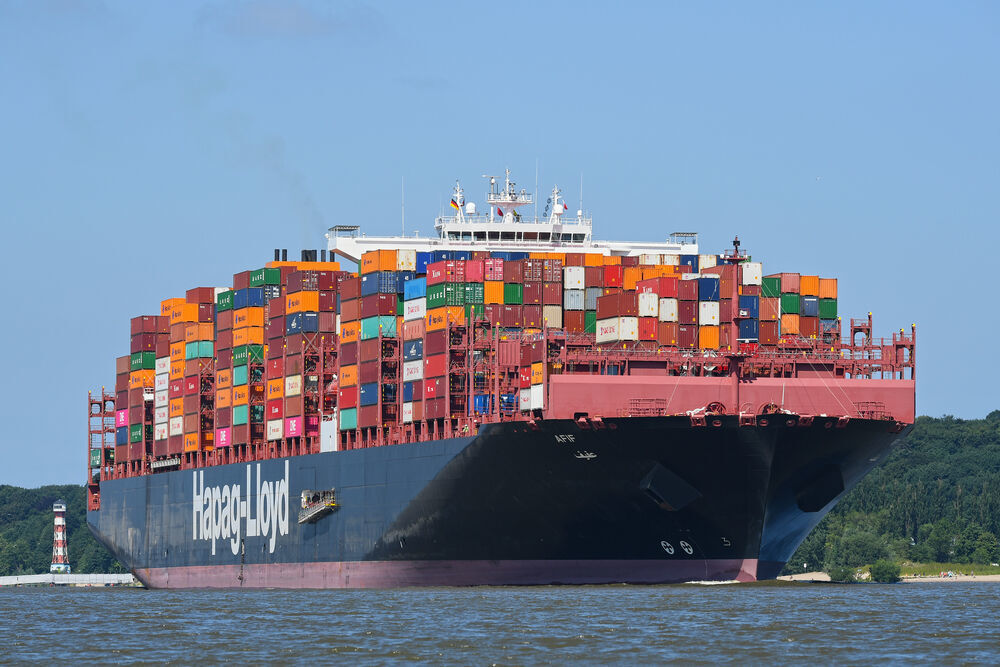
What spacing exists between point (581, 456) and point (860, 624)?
15559mm

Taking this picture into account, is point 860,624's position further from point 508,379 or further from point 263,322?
point 263,322

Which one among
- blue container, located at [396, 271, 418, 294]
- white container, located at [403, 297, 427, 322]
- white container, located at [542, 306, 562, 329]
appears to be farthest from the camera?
blue container, located at [396, 271, 418, 294]

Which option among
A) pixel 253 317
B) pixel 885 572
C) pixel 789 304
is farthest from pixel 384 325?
pixel 885 572

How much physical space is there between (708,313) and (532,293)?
6638mm

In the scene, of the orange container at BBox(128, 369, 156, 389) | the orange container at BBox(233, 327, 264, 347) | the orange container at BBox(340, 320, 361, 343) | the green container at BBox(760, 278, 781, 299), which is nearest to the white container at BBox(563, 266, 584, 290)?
the green container at BBox(760, 278, 781, 299)

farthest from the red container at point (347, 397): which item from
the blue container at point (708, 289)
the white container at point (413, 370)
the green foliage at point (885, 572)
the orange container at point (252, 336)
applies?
the green foliage at point (885, 572)

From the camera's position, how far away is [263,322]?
8631cm

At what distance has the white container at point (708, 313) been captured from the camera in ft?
229

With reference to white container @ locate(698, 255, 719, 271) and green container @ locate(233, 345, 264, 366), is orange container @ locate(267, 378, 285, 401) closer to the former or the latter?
green container @ locate(233, 345, 264, 366)

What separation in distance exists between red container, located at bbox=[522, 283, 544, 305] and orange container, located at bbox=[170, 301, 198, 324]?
25365 mm

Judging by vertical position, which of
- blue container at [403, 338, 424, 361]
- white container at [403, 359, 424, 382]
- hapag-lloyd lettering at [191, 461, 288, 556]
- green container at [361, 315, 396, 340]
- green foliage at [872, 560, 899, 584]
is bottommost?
green foliage at [872, 560, 899, 584]

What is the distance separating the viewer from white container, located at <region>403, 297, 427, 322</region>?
7388 cm

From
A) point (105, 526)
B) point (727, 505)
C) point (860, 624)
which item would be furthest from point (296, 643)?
point (105, 526)

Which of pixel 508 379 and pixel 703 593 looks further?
pixel 508 379
